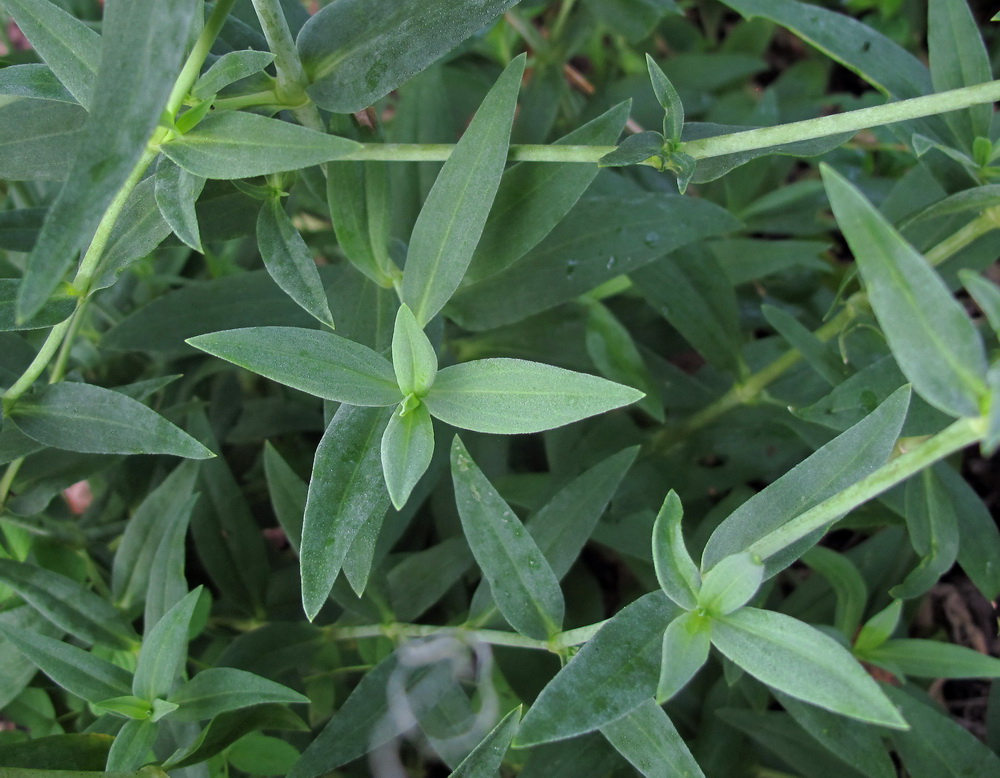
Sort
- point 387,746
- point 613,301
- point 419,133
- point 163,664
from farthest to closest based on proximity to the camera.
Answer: point 613,301
point 419,133
point 387,746
point 163,664

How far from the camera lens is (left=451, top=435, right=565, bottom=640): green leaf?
688mm

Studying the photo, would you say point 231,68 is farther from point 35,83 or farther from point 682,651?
point 682,651

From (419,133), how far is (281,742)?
73cm

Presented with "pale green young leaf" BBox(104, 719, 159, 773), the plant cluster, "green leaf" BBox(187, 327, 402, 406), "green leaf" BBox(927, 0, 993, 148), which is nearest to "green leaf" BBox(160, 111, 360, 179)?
the plant cluster

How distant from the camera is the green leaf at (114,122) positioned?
0.42 m

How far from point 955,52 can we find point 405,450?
0.63 meters

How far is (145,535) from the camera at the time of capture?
35.1 inches

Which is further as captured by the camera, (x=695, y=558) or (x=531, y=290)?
(x=695, y=558)

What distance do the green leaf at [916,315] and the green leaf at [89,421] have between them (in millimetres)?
527

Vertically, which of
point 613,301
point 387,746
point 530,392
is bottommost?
point 387,746

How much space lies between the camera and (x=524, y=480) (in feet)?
3.48

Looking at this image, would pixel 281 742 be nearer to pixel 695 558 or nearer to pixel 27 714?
pixel 27 714

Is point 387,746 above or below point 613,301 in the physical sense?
below

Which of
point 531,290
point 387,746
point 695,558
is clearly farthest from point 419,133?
point 387,746
